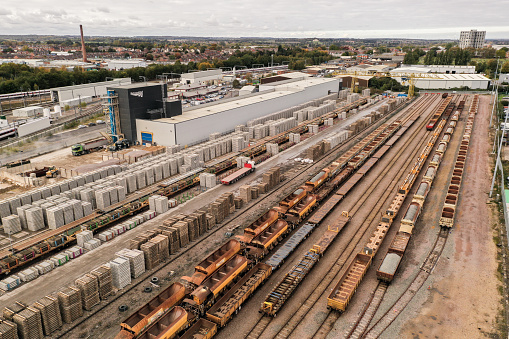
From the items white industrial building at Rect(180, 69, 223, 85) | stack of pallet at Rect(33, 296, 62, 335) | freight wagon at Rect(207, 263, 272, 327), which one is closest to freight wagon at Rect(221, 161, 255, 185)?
freight wagon at Rect(207, 263, 272, 327)

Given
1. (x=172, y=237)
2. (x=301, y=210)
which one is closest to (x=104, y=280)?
(x=172, y=237)

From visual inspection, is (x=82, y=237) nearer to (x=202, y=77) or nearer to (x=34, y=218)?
(x=34, y=218)

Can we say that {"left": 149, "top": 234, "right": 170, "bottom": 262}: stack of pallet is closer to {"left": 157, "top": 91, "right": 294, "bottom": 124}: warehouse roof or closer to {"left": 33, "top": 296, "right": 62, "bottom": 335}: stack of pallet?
{"left": 33, "top": 296, "right": 62, "bottom": 335}: stack of pallet

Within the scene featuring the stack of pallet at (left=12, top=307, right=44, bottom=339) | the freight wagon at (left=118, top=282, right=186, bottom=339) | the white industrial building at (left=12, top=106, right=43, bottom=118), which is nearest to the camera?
the freight wagon at (left=118, top=282, right=186, bottom=339)

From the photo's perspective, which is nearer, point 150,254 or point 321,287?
point 321,287

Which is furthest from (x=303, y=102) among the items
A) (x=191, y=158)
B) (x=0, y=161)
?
(x=0, y=161)
